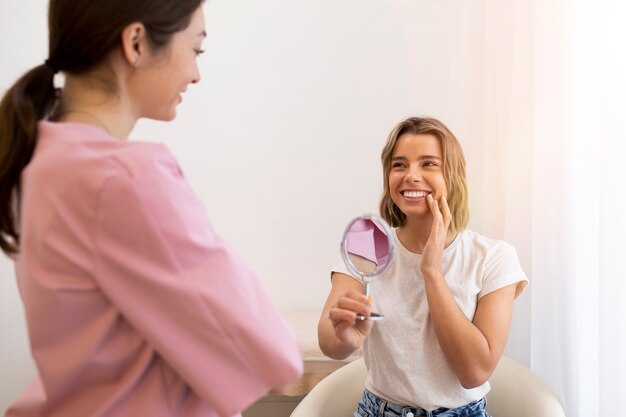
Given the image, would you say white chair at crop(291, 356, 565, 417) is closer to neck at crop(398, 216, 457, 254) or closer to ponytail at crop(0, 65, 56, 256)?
neck at crop(398, 216, 457, 254)

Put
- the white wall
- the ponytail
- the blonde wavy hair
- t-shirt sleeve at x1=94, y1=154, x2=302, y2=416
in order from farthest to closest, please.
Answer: the white wall, the blonde wavy hair, the ponytail, t-shirt sleeve at x1=94, y1=154, x2=302, y2=416

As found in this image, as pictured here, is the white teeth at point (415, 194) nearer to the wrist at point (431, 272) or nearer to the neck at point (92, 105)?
the wrist at point (431, 272)

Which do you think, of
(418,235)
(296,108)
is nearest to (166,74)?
(418,235)

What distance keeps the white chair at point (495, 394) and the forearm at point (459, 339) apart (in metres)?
0.21

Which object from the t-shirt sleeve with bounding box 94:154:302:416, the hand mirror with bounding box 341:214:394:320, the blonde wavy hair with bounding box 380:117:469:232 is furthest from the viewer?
the blonde wavy hair with bounding box 380:117:469:232

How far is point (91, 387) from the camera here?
35.2 inches

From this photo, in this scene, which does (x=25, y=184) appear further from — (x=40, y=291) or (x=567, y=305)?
(x=567, y=305)

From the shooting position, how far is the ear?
901 millimetres

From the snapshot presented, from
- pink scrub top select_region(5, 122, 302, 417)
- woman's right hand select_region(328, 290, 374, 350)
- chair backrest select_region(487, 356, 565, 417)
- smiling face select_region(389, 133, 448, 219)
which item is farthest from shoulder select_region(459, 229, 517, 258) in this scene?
pink scrub top select_region(5, 122, 302, 417)

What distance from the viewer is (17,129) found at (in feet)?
3.04

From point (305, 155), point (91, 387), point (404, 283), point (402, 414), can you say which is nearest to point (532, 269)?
point (404, 283)

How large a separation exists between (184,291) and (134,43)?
1.08 ft

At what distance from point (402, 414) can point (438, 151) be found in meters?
0.59

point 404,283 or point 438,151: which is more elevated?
point 438,151
